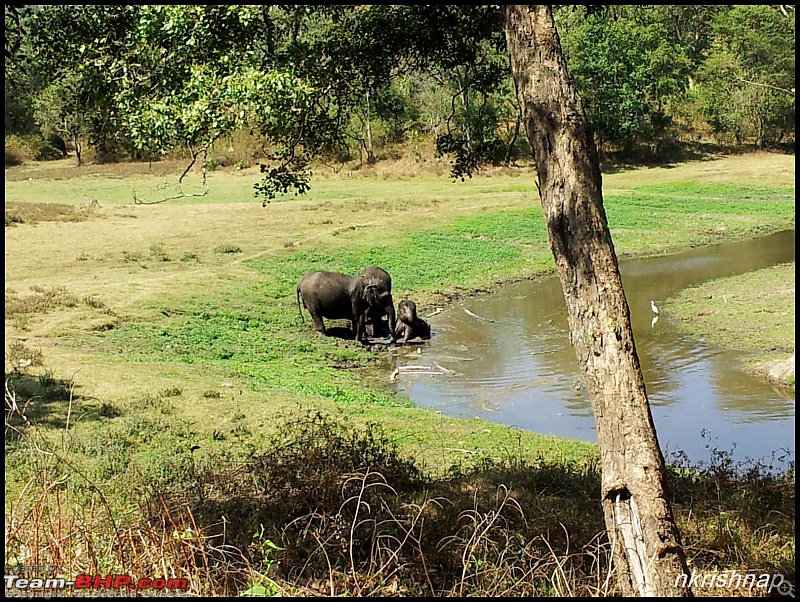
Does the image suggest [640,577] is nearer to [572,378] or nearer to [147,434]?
[147,434]

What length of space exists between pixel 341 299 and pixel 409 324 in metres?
1.51

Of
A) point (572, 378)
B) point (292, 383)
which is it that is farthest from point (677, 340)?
point (292, 383)

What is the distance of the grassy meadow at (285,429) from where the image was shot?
5.30 meters

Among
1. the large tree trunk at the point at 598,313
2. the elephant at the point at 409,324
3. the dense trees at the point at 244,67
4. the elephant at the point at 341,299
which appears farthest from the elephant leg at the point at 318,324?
the large tree trunk at the point at 598,313

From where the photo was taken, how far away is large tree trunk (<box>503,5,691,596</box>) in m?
4.77

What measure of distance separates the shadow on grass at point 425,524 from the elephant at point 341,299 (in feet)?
29.4

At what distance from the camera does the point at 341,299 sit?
17953mm

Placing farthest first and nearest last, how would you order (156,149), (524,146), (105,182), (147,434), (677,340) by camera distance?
(524,146)
(105,182)
(677,340)
(147,434)
(156,149)

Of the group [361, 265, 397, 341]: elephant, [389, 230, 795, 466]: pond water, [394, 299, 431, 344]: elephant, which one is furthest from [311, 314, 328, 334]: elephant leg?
[389, 230, 795, 466]: pond water

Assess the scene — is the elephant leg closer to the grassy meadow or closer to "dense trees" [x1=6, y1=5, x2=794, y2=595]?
the grassy meadow

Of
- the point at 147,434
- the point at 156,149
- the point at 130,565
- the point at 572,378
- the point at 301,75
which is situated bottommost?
the point at 572,378

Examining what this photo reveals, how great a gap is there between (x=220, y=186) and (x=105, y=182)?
7153 millimetres

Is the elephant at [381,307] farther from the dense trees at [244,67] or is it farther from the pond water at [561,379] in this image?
the dense trees at [244,67]

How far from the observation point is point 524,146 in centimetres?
5159
